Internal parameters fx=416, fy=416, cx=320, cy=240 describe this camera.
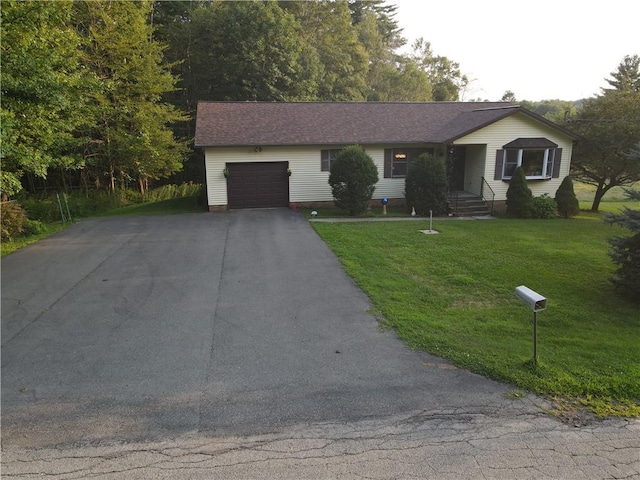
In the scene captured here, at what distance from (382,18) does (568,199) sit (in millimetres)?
40928

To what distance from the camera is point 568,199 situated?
1689 centimetres

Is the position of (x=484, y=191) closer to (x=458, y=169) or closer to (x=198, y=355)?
(x=458, y=169)

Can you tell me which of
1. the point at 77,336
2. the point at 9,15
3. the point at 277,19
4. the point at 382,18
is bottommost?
the point at 77,336

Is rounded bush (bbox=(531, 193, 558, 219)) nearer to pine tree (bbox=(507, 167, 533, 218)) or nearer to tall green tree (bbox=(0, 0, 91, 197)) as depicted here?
pine tree (bbox=(507, 167, 533, 218))

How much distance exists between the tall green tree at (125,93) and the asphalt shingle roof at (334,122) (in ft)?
10.4

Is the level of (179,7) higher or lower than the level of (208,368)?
higher

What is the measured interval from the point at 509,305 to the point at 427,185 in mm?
9644

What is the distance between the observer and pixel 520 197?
1639cm

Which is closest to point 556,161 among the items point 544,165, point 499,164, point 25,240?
point 544,165

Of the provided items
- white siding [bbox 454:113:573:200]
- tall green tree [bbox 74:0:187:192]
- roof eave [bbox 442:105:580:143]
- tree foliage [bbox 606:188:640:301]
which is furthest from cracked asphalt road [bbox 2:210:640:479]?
tall green tree [bbox 74:0:187:192]

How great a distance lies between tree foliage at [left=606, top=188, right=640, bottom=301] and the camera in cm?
662

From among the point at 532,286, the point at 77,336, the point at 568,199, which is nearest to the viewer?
the point at 77,336

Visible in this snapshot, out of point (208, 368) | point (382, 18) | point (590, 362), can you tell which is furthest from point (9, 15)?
point (382, 18)

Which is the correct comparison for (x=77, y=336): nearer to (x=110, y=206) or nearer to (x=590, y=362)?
(x=590, y=362)
